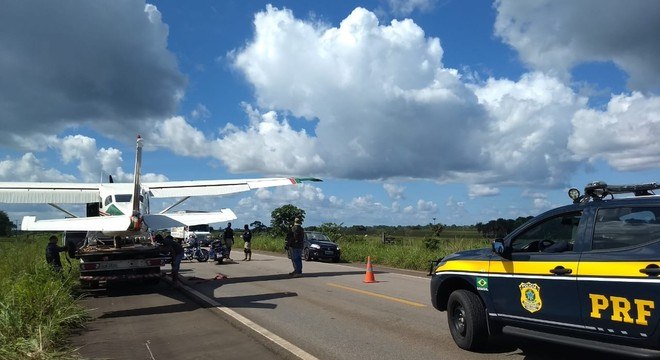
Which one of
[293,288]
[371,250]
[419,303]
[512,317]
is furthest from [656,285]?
[371,250]

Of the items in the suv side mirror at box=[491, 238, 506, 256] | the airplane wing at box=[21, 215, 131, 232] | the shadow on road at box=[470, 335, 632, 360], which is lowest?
the shadow on road at box=[470, 335, 632, 360]

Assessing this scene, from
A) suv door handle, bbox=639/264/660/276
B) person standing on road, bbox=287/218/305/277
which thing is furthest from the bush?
suv door handle, bbox=639/264/660/276

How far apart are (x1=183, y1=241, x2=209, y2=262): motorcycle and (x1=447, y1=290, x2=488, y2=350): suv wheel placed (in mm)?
19652

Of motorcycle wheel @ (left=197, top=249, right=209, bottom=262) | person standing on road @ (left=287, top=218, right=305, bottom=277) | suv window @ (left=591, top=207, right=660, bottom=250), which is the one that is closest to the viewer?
suv window @ (left=591, top=207, right=660, bottom=250)

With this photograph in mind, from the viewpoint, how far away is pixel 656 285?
4590 millimetres

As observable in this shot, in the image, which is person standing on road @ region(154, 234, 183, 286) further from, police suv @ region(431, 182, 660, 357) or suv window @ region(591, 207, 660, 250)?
suv window @ region(591, 207, 660, 250)

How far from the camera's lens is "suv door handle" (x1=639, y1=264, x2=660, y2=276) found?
4609 mm

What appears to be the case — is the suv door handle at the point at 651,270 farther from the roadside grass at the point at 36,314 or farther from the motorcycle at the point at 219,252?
the motorcycle at the point at 219,252

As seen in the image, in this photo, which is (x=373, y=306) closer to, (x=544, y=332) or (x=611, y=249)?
(x=544, y=332)

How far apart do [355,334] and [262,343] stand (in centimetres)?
142

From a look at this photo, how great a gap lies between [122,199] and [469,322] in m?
12.6

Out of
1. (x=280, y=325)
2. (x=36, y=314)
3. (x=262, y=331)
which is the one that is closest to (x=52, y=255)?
(x=36, y=314)

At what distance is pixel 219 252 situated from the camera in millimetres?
23641

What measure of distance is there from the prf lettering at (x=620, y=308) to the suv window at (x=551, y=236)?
2.73ft
